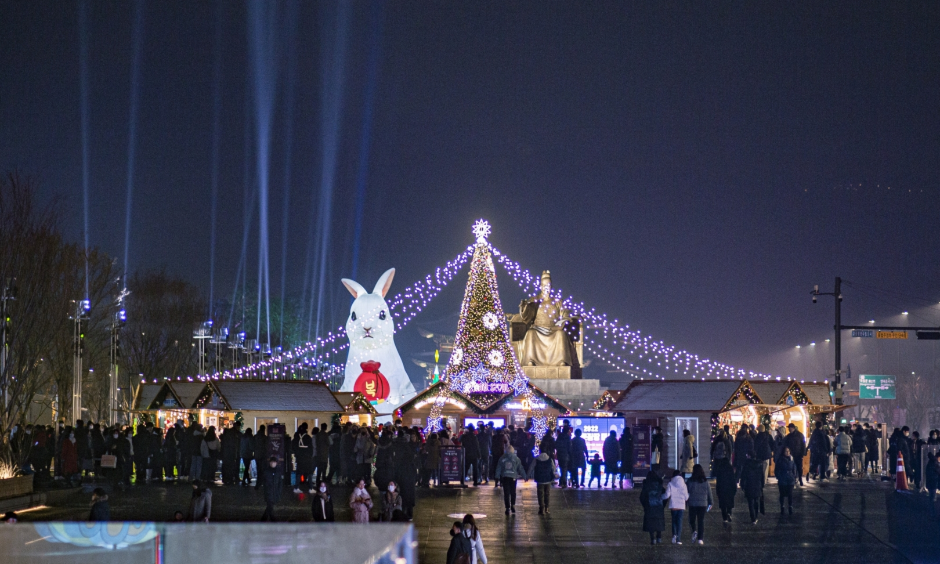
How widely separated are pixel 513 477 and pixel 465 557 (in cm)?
642

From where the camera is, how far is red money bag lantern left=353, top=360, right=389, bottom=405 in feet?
149

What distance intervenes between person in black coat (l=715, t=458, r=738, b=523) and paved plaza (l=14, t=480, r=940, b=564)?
1.03ft

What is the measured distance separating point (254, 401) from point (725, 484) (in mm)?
14192

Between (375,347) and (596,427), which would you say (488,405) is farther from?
(375,347)

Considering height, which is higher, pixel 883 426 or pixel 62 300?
pixel 62 300

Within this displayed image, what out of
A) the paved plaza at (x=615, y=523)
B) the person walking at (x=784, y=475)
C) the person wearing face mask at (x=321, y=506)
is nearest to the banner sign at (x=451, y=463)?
the paved plaza at (x=615, y=523)

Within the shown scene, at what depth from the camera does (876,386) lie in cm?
5375

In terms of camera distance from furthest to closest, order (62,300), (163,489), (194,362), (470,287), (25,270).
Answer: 1. (194,362)
2. (470,287)
3. (62,300)
4. (25,270)
5. (163,489)

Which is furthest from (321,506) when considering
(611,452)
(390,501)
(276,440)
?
(611,452)

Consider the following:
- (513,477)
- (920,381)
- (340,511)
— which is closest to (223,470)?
(340,511)

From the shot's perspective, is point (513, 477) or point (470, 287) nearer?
point (513, 477)

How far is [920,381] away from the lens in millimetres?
74500

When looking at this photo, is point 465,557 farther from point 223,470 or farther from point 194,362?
point 194,362

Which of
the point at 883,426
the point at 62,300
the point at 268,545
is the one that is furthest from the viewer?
the point at 883,426
